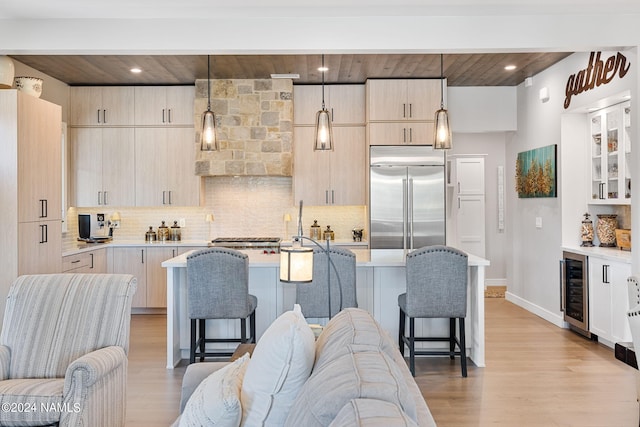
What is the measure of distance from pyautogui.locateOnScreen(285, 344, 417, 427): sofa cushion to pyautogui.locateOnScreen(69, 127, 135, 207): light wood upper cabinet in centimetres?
579

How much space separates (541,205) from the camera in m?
6.35

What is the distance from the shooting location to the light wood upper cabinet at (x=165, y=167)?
6.77m

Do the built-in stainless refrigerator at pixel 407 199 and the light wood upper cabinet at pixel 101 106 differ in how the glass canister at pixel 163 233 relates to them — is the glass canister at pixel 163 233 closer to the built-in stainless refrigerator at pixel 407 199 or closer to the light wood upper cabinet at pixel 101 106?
the light wood upper cabinet at pixel 101 106

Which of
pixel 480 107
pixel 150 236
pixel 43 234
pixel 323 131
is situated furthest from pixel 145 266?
pixel 480 107

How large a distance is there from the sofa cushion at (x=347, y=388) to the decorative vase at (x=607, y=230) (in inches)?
184

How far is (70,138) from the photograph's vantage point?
6.75m

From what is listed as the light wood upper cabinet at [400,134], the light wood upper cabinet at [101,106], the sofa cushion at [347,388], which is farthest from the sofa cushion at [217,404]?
the light wood upper cabinet at [101,106]

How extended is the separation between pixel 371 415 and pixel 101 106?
21.5ft

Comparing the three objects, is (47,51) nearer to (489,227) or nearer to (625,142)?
(625,142)

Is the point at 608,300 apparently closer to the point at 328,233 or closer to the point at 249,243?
the point at 328,233

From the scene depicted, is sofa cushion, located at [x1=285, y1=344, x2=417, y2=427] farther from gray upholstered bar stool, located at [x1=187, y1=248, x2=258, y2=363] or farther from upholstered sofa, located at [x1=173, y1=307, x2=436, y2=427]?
gray upholstered bar stool, located at [x1=187, y1=248, x2=258, y2=363]

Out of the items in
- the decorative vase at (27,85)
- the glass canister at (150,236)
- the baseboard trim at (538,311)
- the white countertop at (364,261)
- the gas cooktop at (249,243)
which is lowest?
the baseboard trim at (538,311)

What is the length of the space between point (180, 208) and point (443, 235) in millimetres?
3454

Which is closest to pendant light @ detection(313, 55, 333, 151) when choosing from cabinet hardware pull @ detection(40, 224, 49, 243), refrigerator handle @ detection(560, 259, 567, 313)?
cabinet hardware pull @ detection(40, 224, 49, 243)
